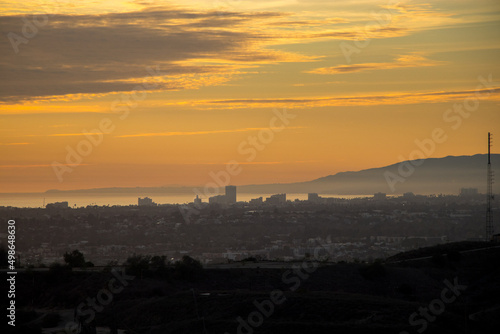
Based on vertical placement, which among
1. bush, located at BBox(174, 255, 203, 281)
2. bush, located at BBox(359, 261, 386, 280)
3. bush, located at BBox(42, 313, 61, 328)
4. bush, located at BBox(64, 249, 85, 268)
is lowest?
bush, located at BBox(42, 313, 61, 328)

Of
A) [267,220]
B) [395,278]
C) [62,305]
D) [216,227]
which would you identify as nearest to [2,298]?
[62,305]

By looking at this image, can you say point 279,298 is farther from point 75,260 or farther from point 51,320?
point 75,260

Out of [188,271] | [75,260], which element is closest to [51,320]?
[188,271]

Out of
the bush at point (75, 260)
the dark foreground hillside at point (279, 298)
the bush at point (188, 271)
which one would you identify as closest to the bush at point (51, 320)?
the dark foreground hillside at point (279, 298)

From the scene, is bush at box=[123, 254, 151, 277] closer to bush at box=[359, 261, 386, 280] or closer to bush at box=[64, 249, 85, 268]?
bush at box=[64, 249, 85, 268]

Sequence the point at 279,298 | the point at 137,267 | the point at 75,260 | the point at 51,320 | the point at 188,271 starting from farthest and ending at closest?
the point at 75,260, the point at 137,267, the point at 188,271, the point at 279,298, the point at 51,320

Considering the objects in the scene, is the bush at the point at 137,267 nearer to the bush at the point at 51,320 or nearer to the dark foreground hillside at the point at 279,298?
the dark foreground hillside at the point at 279,298

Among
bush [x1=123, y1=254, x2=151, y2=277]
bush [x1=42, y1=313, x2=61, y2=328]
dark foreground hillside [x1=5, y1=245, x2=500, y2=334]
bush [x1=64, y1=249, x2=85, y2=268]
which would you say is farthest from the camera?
bush [x1=64, y1=249, x2=85, y2=268]

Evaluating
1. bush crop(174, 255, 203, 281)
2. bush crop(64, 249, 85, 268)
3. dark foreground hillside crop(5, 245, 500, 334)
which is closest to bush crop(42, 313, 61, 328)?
dark foreground hillside crop(5, 245, 500, 334)

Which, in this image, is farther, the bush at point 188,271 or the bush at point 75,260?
the bush at point 75,260
